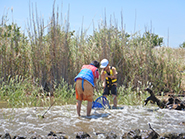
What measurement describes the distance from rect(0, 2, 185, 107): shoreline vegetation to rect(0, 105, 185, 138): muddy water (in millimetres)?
2369

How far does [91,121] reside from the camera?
16.8 feet

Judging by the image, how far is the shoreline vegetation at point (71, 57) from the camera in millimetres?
8508

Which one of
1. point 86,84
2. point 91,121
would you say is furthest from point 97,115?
point 86,84

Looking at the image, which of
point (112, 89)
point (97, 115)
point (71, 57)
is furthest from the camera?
point (71, 57)

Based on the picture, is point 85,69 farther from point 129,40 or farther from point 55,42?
point 129,40

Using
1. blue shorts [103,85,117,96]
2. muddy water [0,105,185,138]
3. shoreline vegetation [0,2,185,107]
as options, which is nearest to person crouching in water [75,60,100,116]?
muddy water [0,105,185,138]

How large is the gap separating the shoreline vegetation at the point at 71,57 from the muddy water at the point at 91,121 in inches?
93.3

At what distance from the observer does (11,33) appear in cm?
884

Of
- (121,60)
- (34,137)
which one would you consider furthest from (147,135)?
(121,60)

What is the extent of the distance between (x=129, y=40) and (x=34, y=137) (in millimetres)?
6514

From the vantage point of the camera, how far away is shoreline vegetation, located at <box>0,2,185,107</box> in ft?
27.9

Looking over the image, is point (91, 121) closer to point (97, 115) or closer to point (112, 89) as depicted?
point (97, 115)

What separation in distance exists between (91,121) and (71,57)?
4.04 m

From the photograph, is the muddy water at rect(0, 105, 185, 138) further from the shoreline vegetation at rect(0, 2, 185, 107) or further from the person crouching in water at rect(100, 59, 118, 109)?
the shoreline vegetation at rect(0, 2, 185, 107)
